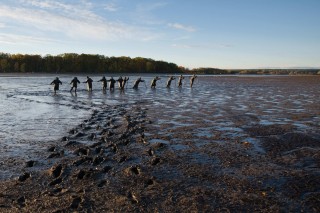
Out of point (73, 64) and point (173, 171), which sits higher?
point (73, 64)

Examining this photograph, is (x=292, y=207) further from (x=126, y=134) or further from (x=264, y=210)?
(x=126, y=134)

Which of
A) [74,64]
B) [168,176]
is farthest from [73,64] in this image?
[168,176]

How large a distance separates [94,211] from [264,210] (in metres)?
3.16

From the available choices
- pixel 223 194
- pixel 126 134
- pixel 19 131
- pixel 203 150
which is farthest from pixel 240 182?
pixel 19 131

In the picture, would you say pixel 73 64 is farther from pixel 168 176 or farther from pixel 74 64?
pixel 168 176

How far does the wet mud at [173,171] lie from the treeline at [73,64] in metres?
104

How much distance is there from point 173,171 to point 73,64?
114821mm

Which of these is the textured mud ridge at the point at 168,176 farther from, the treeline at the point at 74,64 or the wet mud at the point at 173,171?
the treeline at the point at 74,64

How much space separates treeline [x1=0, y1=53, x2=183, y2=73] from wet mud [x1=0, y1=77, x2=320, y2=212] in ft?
341

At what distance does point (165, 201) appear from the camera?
6441 mm

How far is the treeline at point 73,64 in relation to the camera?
107625mm

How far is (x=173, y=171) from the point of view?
27.2 feet

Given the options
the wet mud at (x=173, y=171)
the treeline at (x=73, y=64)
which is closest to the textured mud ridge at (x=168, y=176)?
the wet mud at (x=173, y=171)

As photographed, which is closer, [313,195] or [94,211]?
[94,211]
